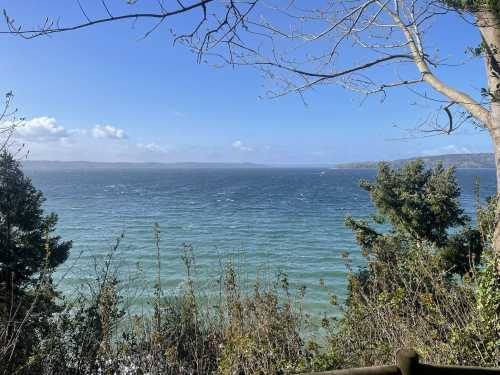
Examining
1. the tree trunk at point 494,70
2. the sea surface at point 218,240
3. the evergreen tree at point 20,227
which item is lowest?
the sea surface at point 218,240

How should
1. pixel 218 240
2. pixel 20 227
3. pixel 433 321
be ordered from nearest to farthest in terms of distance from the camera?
pixel 433 321 → pixel 20 227 → pixel 218 240

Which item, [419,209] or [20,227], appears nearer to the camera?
[20,227]

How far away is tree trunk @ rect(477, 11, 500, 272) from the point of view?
12.6 feet

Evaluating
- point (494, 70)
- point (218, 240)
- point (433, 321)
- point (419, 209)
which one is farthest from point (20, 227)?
point (218, 240)

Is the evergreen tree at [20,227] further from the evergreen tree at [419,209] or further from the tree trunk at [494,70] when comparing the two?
the tree trunk at [494,70]

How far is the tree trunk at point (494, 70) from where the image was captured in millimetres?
3826

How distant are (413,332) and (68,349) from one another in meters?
3.56

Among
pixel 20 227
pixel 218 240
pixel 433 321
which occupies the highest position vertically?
pixel 433 321

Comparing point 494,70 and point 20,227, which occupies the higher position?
point 494,70

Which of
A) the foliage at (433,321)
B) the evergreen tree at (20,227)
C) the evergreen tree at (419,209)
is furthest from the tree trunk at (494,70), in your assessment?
the evergreen tree at (20,227)

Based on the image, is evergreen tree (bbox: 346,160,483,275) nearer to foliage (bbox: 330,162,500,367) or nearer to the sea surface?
the sea surface

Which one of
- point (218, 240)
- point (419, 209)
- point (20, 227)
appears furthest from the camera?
point (218, 240)

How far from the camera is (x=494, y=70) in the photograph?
3873mm

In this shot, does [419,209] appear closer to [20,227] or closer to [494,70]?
[494,70]
